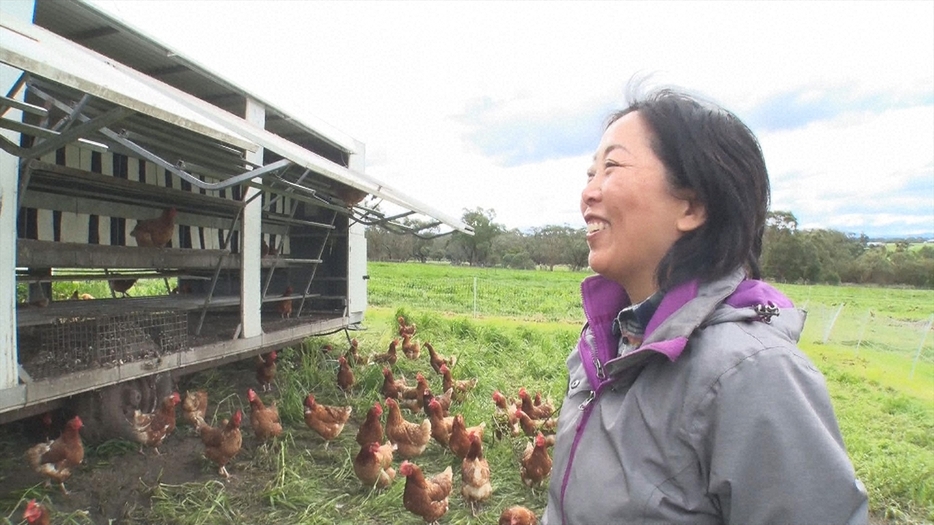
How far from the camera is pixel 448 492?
11.4 ft

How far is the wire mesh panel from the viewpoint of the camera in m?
3.21

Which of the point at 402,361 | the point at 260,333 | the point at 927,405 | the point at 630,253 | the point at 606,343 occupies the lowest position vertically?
the point at 927,405

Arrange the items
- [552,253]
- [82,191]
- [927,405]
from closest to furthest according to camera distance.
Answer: [82,191] → [927,405] → [552,253]

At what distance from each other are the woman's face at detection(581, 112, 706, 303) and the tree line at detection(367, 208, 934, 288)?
23.8m

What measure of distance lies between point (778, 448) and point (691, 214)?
0.51 meters

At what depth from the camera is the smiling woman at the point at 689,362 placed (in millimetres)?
821

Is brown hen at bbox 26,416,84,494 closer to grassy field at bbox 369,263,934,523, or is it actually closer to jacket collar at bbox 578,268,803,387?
jacket collar at bbox 578,268,803,387

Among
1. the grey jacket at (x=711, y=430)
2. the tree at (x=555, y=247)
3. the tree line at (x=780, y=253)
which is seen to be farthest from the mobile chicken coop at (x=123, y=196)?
the tree at (x=555, y=247)

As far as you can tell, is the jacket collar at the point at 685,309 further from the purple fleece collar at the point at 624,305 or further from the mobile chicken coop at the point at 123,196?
the mobile chicken coop at the point at 123,196

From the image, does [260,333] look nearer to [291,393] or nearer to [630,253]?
[291,393]

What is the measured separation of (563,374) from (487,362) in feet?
3.88

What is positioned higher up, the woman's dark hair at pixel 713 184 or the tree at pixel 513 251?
the tree at pixel 513 251

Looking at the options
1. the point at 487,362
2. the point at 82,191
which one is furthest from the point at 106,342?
the point at 487,362

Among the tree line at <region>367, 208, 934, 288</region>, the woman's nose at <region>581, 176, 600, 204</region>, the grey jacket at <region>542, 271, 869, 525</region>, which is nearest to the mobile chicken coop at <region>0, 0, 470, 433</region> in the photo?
the woman's nose at <region>581, 176, 600, 204</region>
